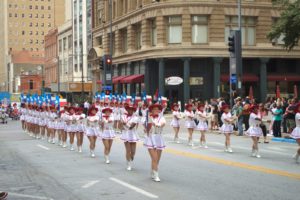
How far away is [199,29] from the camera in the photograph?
50500mm

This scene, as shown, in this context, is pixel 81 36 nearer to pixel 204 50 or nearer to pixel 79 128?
pixel 204 50

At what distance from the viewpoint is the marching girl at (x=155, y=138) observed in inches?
503

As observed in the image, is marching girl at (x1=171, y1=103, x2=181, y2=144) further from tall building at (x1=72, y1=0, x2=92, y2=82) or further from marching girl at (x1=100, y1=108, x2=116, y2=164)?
tall building at (x1=72, y1=0, x2=92, y2=82)

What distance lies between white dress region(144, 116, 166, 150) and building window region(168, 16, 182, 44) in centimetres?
3848

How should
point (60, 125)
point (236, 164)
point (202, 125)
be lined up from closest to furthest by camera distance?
point (236, 164)
point (202, 125)
point (60, 125)

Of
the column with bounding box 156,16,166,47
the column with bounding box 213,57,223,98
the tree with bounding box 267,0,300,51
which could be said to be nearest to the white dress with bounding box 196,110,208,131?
the tree with bounding box 267,0,300,51

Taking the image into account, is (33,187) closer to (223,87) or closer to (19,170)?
(19,170)

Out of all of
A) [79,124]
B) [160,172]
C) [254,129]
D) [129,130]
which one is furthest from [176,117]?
[160,172]

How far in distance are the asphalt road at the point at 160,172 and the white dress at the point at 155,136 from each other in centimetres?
88

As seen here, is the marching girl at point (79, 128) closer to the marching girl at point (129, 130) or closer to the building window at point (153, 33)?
the marching girl at point (129, 130)

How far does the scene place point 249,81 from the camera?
53219 mm

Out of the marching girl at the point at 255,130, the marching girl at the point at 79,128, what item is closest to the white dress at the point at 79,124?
the marching girl at the point at 79,128

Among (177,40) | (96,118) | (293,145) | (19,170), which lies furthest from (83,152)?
(177,40)

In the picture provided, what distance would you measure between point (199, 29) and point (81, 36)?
37.0 m
